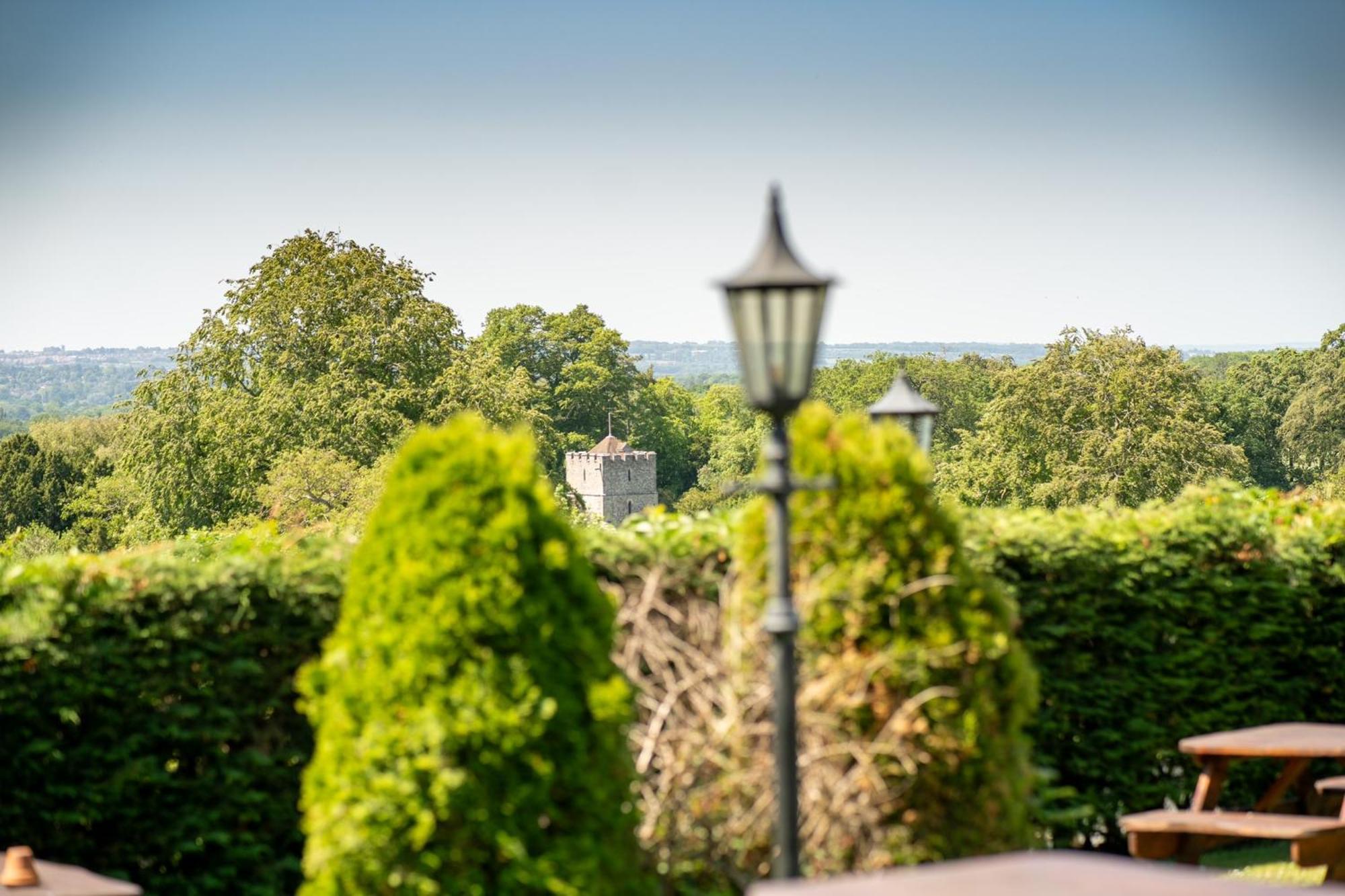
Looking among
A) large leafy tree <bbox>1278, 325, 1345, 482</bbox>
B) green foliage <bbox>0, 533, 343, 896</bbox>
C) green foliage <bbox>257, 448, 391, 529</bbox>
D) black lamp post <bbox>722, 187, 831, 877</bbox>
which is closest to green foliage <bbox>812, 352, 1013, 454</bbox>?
large leafy tree <bbox>1278, 325, 1345, 482</bbox>

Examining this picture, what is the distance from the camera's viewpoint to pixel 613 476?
86.8m

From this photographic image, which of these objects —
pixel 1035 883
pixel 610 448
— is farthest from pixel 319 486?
pixel 610 448

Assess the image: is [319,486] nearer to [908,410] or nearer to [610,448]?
[908,410]

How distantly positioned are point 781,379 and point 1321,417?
2932 inches

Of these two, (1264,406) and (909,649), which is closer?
(909,649)

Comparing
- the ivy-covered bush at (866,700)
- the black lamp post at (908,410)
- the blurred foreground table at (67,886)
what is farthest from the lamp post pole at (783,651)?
the black lamp post at (908,410)

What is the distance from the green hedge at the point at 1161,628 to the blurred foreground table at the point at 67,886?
4.87 m

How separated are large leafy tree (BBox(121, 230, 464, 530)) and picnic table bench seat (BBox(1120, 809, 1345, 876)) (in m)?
35.3

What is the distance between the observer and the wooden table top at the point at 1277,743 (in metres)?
8.31

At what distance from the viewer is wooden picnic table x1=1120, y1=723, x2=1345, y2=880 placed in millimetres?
8078

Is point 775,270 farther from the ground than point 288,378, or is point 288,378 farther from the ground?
→ point 775,270

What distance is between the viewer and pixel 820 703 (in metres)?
6.04

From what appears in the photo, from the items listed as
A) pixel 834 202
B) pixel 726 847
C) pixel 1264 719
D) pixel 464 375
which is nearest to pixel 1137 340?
pixel 834 202

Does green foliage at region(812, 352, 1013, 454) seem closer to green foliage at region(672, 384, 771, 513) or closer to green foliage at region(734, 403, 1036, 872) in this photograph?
green foliage at region(672, 384, 771, 513)
